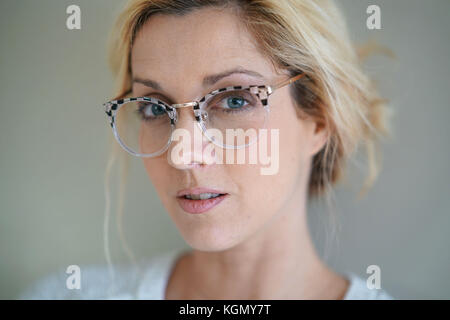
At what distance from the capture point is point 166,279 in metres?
1.35

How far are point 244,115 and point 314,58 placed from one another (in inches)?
9.7

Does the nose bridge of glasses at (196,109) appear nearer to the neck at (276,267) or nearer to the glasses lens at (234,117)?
the glasses lens at (234,117)

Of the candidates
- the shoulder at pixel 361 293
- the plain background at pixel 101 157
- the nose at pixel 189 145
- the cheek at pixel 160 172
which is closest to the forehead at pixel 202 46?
the nose at pixel 189 145

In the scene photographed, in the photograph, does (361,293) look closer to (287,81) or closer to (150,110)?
(287,81)

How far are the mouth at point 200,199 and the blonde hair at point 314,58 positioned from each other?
→ 33 centimetres

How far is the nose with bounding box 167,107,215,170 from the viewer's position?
96cm

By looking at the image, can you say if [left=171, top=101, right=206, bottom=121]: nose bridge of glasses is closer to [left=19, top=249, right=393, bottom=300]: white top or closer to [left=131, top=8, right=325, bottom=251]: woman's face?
[left=131, top=8, right=325, bottom=251]: woman's face

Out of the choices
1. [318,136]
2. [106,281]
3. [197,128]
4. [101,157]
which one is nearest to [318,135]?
[318,136]

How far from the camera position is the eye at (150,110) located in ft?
3.58

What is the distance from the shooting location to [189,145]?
3.18 ft

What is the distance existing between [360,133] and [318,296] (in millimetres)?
523

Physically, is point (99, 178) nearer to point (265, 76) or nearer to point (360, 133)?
point (265, 76)

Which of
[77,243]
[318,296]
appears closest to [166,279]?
[77,243]

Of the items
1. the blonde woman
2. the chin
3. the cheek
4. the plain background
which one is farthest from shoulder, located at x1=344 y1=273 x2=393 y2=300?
the cheek
